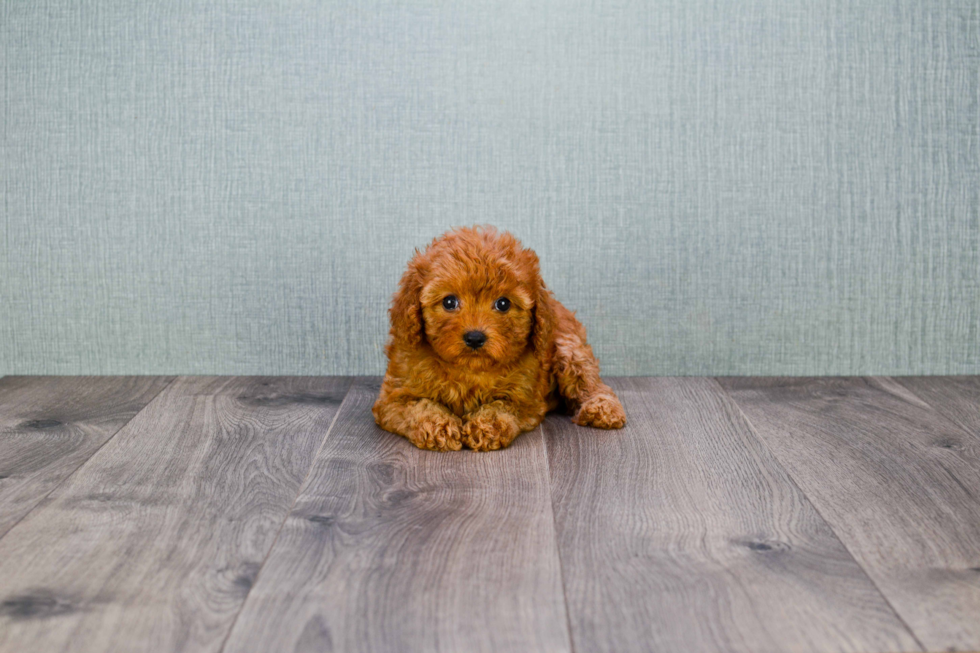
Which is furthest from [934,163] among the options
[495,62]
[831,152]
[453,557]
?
[453,557]

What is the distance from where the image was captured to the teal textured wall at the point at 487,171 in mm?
2473

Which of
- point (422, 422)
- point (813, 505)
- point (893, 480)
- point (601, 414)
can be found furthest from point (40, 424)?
point (893, 480)

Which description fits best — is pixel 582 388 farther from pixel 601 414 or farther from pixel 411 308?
pixel 411 308

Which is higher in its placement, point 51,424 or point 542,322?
point 542,322

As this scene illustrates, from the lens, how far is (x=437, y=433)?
6.24 ft

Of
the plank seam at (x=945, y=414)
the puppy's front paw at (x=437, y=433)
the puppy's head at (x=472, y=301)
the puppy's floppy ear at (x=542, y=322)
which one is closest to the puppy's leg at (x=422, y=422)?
the puppy's front paw at (x=437, y=433)

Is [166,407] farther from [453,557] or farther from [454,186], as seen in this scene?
[453,557]

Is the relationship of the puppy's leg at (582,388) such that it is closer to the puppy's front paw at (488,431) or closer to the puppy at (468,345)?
the puppy at (468,345)

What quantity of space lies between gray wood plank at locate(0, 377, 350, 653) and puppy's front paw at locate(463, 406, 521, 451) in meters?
0.34

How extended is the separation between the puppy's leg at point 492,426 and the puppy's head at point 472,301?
0.10 meters

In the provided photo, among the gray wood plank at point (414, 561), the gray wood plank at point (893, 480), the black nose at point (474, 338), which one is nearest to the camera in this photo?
the gray wood plank at point (414, 561)

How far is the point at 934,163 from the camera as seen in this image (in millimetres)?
2549

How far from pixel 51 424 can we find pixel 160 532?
0.80 metres

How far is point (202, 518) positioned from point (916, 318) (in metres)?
2.04
